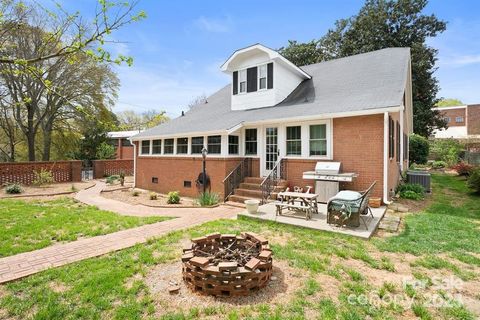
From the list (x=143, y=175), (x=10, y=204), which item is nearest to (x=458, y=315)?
(x=10, y=204)

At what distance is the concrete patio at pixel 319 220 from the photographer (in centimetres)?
585

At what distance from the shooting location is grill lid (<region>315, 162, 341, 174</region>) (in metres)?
8.55

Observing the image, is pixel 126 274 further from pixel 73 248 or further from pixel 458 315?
A: pixel 458 315

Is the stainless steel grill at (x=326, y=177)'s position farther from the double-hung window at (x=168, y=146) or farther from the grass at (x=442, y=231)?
the double-hung window at (x=168, y=146)

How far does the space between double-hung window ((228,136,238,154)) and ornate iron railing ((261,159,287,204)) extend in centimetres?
211

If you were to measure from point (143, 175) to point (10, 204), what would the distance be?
6238mm

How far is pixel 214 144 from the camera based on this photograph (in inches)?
446

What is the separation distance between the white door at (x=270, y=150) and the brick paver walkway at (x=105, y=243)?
2.63 metres

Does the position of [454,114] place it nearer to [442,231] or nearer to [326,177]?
[326,177]

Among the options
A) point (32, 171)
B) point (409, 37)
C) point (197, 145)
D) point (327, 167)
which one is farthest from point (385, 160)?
point (409, 37)

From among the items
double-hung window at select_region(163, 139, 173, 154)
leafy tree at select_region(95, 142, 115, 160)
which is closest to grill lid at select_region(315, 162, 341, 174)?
double-hung window at select_region(163, 139, 173, 154)

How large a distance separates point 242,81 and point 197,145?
405cm

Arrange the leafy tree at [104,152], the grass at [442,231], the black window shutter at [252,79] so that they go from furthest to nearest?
1. the leafy tree at [104,152]
2. the black window shutter at [252,79]
3. the grass at [442,231]

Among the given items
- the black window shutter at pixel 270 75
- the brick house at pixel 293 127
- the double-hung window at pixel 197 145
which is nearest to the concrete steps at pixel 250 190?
the brick house at pixel 293 127
